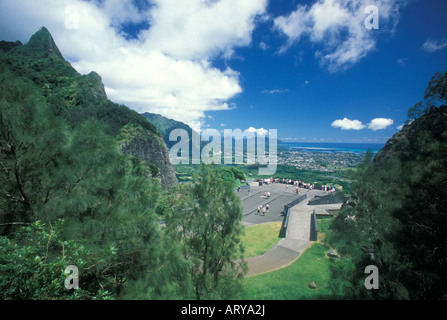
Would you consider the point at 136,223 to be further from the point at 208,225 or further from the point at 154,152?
the point at 154,152

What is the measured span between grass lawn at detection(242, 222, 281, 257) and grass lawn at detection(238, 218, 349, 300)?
7.53ft

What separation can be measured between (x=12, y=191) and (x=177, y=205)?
3273mm

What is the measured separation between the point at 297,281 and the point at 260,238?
5.07 m

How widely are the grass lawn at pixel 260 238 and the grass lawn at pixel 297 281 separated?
7.53 ft

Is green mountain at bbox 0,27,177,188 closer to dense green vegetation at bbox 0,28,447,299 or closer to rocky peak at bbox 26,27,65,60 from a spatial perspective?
rocky peak at bbox 26,27,65,60

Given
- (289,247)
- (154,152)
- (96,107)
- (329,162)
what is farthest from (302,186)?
(329,162)

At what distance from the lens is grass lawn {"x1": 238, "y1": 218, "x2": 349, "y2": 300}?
773cm

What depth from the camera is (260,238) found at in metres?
13.8

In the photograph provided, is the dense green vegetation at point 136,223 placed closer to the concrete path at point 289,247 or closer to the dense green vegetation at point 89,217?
the dense green vegetation at point 89,217

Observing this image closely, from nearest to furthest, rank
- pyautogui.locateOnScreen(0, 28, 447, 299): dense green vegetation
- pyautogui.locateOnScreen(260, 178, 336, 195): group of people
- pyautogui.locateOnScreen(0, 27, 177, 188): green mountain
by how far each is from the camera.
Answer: pyautogui.locateOnScreen(0, 28, 447, 299): dense green vegetation → pyautogui.locateOnScreen(260, 178, 336, 195): group of people → pyautogui.locateOnScreen(0, 27, 177, 188): green mountain

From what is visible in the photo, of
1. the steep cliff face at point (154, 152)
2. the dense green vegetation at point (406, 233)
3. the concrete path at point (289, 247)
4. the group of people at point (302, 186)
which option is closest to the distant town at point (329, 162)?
the group of people at point (302, 186)

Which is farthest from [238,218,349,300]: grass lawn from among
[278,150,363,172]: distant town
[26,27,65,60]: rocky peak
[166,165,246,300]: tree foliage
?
[26,27,65,60]: rocky peak

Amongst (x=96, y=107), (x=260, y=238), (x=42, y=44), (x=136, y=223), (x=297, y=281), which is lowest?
(x=260, y=238)

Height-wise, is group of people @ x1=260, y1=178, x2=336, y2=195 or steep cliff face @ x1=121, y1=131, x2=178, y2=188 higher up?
steep cliff face @ x1=121, y1=131, x2=178, y2=188
